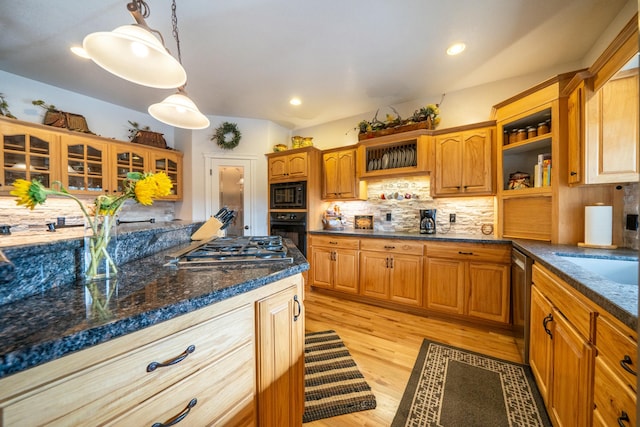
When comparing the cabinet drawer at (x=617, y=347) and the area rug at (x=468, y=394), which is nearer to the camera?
the cabinet drawer at (x=617, y=347)

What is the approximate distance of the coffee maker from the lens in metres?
3.03

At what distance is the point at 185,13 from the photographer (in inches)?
71.5

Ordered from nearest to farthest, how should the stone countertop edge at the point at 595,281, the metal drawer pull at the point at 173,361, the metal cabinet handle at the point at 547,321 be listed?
the metal drawer pull at the point at 173,361 < the stone countertop edge at the point at 595,281 < the metal cabinet handle at the point at 547,321

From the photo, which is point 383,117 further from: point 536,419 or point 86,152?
point 86,152

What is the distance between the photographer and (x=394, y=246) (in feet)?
9.31

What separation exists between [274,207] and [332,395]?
2.78 metres

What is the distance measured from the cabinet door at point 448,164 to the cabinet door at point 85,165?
4401 millimetres

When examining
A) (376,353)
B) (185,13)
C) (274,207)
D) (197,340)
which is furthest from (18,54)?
(376,353)

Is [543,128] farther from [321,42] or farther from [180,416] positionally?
[180,416]

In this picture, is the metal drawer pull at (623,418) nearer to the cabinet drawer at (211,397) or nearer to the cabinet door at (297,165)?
the cabinet drawer at (211,397)

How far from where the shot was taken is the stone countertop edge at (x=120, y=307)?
0.47m

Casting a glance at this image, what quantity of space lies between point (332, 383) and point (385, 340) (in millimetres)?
750

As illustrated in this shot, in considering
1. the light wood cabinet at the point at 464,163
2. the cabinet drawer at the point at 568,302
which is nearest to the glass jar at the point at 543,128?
the light wood cabinet at the point at 464,163

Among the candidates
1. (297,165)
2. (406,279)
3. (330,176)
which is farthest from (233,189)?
(406,279)
